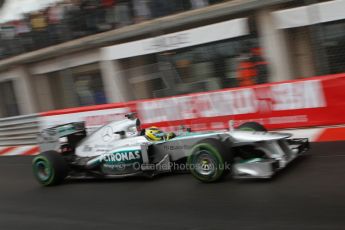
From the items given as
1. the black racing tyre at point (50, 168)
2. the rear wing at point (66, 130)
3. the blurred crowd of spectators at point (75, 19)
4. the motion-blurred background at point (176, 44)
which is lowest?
the black racing tyre at point (50, 168)

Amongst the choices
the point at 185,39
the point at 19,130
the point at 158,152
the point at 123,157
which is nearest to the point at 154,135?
the point at 158,152

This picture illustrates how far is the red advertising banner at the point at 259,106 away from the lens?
8.52m

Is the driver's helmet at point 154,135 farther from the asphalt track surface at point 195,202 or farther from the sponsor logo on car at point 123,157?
the asphalt track surface at point 195,202

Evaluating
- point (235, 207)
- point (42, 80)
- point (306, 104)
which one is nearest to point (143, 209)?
point (235, 207)

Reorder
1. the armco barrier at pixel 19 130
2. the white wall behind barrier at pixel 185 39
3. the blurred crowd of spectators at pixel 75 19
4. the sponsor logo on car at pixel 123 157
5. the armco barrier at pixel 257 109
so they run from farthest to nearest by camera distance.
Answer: the armco barrier at pixel 19 130, the blurred crowd of spectators at pixel 75 19, the white wall behind barrier at pixel 185 39, the armco barrier at pixel 257 109, the sponsor logo on car at pixel 123 157

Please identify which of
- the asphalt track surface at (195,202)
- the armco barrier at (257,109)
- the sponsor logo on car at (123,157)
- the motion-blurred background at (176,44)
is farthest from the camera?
the motion-blurred background at (176,44)

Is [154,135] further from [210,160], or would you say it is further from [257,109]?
[257,109]

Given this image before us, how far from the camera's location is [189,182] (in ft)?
21.0

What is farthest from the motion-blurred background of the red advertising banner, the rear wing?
the rear wing

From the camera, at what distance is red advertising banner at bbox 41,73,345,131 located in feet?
27.9

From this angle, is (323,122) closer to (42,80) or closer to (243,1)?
(243,1)

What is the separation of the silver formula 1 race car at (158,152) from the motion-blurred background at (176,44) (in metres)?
3.21

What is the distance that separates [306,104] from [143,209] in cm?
435

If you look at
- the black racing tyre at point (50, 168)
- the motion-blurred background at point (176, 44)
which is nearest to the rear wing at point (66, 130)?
the black racing tyre at point (50, 168)
